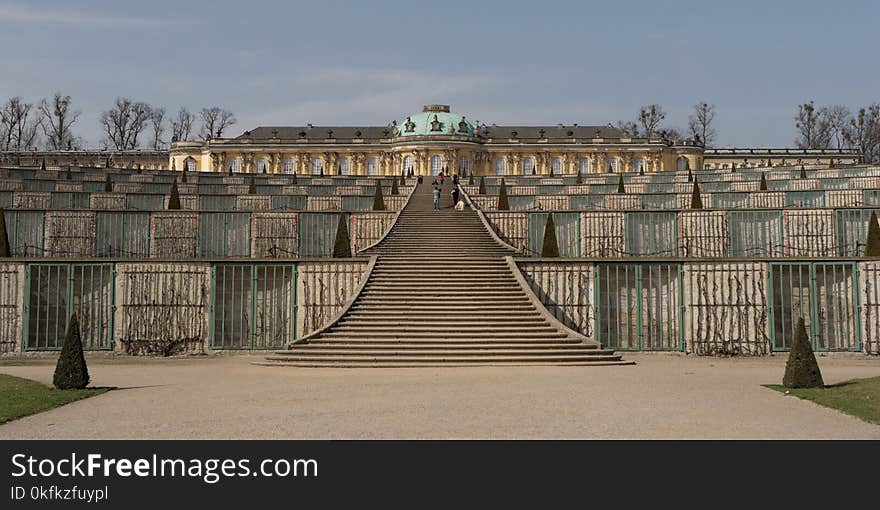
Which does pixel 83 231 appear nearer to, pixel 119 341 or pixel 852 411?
pixel 119 341

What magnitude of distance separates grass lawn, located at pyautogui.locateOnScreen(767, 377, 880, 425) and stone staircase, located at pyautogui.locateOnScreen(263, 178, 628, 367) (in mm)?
5797

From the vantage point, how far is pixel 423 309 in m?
23.6

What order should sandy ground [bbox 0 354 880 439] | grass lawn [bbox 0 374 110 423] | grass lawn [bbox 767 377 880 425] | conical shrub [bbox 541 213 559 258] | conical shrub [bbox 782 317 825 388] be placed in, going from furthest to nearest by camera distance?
conical shrub [bbox 541 213 559 258], conical shrub [bbox 782 317 825 388], grass lawn [bbox 0 374 110 423], grass lawn [bbox 767 377 880 425], sandy ground [bbox 0 354 880 439]

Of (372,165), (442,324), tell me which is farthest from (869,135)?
(442,324)

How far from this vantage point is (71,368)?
1694cm

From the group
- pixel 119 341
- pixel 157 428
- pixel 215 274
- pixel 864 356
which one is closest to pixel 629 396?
pixel 157 428

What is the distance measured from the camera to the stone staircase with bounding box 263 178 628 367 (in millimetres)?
21031

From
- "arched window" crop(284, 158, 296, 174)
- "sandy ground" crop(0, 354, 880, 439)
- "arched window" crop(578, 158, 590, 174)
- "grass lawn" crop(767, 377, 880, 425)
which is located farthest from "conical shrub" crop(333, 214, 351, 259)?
"arched window" crop(284, 158, 296, 174)

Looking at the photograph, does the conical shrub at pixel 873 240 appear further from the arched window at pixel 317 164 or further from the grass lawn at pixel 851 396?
the arched window at pixel 317 164

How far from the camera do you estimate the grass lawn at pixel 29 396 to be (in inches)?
563

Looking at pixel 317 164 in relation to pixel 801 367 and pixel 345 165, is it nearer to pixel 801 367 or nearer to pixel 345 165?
pixel 345 165

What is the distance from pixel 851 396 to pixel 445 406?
7.41m

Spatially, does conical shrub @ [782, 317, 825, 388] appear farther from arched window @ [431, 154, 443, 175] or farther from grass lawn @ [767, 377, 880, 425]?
arched window @ [431, 154, 443, 175]

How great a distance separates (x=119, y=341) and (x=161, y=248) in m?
8.21
